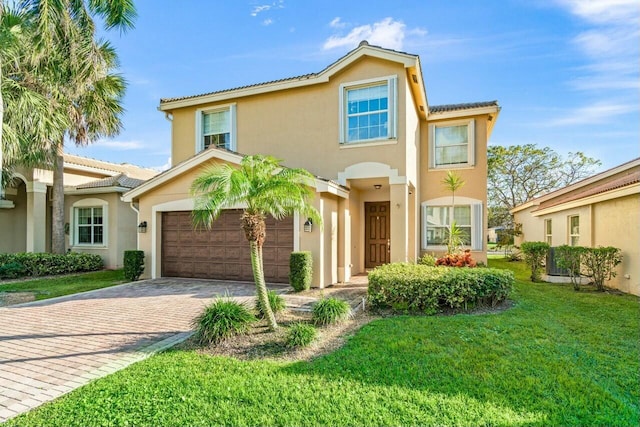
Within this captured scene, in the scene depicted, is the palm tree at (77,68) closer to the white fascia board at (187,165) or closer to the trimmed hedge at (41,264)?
the trimmed hedge at (41,264)

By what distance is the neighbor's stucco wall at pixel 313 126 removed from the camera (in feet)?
38.2

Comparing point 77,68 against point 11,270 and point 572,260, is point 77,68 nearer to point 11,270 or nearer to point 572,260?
point 11,270

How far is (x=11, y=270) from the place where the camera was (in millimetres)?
13969

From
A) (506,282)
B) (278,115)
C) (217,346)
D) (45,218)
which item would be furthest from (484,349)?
(45,218)

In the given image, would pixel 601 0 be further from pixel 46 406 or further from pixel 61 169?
pixel 61 169

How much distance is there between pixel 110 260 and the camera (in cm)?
1670

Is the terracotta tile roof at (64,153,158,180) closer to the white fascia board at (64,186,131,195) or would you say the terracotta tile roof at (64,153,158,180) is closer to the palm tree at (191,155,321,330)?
the white fascia board at (64,186,131,195)

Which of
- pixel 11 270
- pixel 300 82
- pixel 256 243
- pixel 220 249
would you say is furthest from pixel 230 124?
pixel 11 270

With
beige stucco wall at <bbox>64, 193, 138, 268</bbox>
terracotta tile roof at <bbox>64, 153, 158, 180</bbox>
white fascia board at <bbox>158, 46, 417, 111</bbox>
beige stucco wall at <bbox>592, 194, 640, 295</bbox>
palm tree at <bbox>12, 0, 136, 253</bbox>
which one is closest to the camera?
palm tree at <bbox>12, 0, 136, 253</bbox>

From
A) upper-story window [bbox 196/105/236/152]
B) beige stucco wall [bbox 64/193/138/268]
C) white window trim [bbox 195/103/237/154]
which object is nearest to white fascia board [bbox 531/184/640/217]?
white window trim [bbox 195/103/237/154]

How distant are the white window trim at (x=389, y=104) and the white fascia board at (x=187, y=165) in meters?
3.94

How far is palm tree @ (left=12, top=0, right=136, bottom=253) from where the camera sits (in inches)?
360

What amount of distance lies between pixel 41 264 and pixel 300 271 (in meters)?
12.3

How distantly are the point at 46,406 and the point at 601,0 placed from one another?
13121 mm
